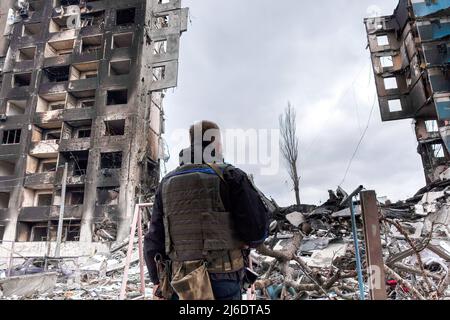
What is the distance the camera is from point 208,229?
1.71m

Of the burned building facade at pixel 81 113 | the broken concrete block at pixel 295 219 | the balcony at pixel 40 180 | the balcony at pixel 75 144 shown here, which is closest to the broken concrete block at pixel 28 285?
the broken concrete block at pixel 295 219

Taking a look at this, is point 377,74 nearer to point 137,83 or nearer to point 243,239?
point 137,83

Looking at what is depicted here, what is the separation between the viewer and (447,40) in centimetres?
1991

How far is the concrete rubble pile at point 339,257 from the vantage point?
3.25 m

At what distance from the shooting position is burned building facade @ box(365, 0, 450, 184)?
19.3 m

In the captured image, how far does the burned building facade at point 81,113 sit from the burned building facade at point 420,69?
1537 cm

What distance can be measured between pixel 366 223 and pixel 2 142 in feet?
90.7

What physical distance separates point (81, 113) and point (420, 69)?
23486mm

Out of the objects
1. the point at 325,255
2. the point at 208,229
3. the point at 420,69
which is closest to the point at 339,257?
the point at 325,255

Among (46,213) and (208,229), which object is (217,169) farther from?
(46,213)

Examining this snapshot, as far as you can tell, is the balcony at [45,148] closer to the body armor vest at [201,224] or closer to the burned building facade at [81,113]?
the burned building facade at [81,113]

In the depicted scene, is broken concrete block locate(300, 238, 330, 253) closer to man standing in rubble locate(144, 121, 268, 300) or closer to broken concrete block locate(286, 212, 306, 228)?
broken concrete block locate(286, 212, 306, 228)

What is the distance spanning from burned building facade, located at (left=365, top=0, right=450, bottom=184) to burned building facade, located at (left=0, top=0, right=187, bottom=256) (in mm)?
15375

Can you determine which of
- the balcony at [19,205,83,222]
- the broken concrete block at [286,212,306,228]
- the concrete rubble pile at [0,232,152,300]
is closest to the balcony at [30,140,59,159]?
the balcony at [19,205,83,222]
